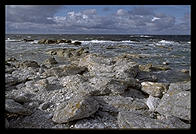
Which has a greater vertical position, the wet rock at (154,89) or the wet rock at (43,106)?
the wet rock at (154,89)

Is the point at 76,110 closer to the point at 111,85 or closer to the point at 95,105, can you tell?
the point at 95,105

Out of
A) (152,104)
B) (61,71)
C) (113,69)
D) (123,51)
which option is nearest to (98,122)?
(152,104)

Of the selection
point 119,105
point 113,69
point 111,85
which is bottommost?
point 119,105

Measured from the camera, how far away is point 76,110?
485 centimetres

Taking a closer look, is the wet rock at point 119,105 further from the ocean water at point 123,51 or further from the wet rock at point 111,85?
the ocean water at point 123,51

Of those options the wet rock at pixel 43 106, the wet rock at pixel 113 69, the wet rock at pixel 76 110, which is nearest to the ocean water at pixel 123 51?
the wet rock at pixel 43 106

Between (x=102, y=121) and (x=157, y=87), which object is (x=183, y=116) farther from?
(x=157, y=87)

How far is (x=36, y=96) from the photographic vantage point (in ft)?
23.2

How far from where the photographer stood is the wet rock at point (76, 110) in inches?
188
